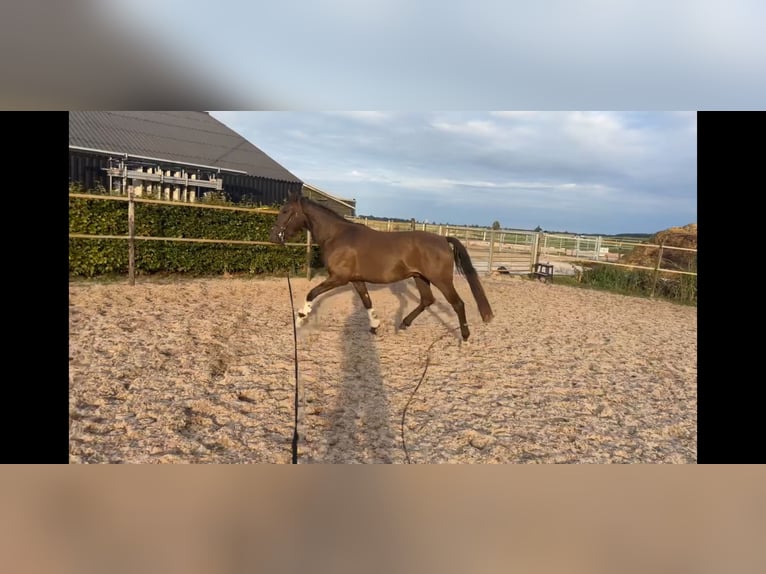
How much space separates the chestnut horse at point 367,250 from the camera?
358 cm

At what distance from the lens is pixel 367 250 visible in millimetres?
3580

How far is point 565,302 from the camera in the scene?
6.73 meters

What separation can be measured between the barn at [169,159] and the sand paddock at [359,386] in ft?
9.39

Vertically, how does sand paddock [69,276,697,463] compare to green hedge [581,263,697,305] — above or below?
below

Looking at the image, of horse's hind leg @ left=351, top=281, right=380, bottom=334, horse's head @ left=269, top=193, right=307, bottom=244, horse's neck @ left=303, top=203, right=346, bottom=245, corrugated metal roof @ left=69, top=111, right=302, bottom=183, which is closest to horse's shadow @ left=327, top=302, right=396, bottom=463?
horse's hind leg @ left=351, top=281, right=380, bottom=334

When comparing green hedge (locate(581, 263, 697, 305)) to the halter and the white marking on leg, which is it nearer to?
the white marking on leg

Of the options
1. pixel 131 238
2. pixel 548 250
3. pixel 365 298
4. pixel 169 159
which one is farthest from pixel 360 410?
pixel 548 250

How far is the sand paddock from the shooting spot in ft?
7.41

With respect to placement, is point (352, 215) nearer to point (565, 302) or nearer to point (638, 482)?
point (565, 302)

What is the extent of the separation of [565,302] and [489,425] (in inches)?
187

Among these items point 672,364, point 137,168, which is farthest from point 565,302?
point 137,168

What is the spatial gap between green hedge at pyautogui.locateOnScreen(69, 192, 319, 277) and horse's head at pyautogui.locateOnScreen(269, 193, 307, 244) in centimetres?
301

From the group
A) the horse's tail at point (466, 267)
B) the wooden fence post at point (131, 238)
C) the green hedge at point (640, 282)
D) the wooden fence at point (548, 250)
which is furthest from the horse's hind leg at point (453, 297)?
the green hedge at point (640, 282)

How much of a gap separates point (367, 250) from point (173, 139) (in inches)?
266
